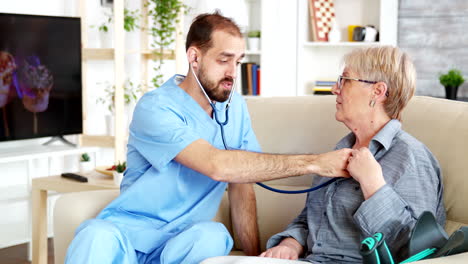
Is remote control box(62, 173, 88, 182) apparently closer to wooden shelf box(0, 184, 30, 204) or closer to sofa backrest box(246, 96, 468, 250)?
wooden shelf box(0, 184, 30, 204)

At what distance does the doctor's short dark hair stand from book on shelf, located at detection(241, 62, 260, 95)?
7.98ft

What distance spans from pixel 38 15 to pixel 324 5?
6.31ft

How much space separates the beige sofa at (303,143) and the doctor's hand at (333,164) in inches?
11.9

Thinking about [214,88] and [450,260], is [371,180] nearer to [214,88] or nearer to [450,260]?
[450,260]

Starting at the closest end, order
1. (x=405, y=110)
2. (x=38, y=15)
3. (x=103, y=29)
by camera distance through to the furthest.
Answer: (x=405, y=110)
(x=38, y=15)
(x=103, y=29)

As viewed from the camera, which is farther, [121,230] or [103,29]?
[103,29]

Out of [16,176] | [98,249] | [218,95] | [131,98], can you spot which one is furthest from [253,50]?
[98,249]

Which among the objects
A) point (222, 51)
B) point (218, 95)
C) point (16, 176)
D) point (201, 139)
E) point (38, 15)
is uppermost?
point (38, 15)

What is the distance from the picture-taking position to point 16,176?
3.92 metres

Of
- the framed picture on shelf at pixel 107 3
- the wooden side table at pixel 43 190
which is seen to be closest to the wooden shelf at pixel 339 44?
the framed picture on shelf at pixel 107 3

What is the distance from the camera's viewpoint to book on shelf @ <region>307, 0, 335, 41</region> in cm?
454

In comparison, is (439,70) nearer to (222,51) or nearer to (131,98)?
(131,98)

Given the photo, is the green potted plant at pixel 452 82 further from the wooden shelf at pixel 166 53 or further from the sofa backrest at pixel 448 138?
the sofa backrest at pixel 448 138

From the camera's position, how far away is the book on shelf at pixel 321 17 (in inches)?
179
